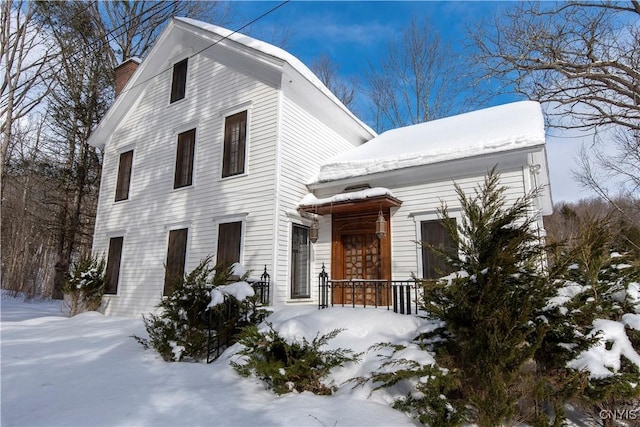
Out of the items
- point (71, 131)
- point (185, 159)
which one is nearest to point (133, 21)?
point (71, 131)

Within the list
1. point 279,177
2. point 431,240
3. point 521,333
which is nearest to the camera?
point 521,333

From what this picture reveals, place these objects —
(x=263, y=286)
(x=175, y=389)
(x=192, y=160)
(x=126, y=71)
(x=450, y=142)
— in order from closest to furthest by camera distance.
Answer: (x=175, y=389)
(x=263, y=286)
(x=450, y=142)
(x=192, y=160)
(x=126, y=71)

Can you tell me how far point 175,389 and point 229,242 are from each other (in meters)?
5.02

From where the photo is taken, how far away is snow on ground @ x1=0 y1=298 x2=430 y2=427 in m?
3.32

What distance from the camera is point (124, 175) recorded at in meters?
12.5

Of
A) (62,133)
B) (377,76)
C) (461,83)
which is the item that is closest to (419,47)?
(377,76)

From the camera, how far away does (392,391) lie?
378 centimetres

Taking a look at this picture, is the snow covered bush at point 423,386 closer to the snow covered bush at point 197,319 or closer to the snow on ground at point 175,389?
the snow on ground at point 175,389

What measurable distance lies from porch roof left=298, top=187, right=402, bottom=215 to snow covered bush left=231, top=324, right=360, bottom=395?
164 inches

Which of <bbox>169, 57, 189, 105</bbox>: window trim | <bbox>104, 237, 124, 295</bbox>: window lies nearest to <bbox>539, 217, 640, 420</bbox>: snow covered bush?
<bbox>169, 57, 189, 105</bbox>: window trim

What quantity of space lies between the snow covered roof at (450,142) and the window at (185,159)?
383 centimetres

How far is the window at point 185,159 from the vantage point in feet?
34.3

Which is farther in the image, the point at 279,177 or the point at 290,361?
the point at 279,177

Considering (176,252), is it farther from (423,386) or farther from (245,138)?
(423,386)
